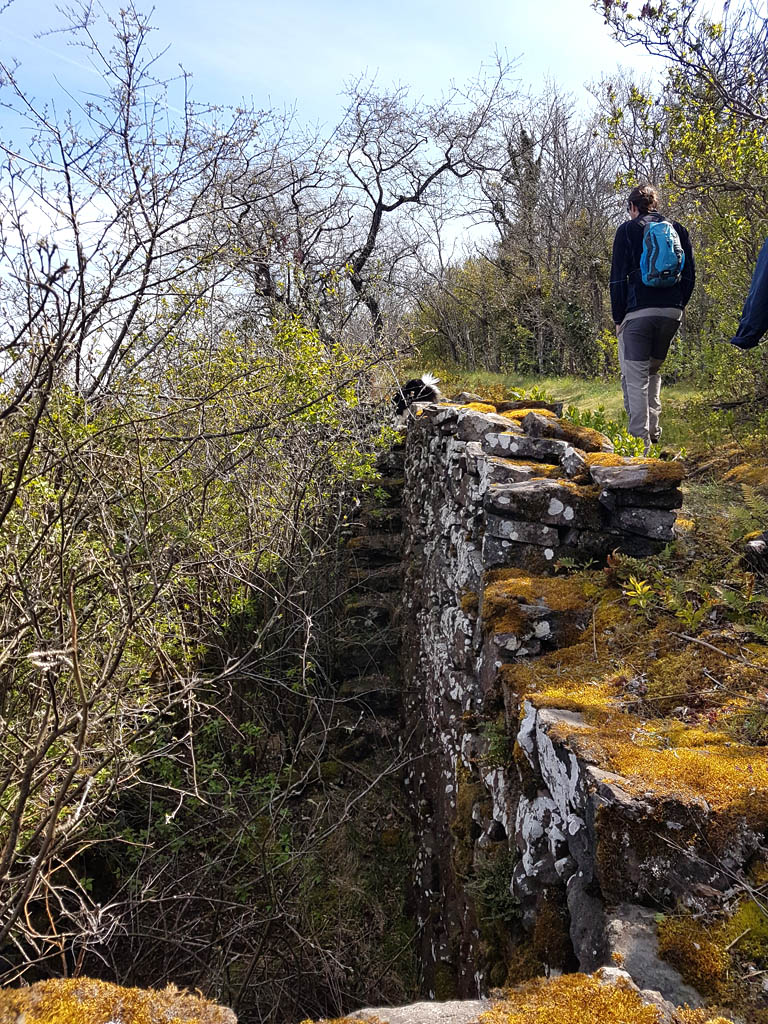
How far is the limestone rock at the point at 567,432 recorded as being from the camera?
14.2 feet

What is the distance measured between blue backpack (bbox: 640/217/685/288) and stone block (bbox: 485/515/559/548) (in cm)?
246

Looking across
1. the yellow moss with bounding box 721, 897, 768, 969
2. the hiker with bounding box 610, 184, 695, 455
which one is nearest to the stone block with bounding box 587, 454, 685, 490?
the hiker with bounding box 610, 184, 695, 455

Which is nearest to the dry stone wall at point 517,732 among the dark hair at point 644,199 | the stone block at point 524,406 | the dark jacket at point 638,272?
the stone block at point 524,406

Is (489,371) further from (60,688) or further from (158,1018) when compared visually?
(158,1018)

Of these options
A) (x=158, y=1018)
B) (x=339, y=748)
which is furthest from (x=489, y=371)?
(x=158, y=1018)

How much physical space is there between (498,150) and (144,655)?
1429 cm

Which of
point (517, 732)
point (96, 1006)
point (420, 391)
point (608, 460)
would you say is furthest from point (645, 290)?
point (96, 1006)

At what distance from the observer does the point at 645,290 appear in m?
4.89

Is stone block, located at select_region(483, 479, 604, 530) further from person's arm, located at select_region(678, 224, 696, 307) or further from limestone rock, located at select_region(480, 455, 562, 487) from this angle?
person's arm, located at select_region(678, 224, 696, 307)

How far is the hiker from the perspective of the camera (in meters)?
4.69

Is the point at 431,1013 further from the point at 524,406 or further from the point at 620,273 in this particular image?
the point at 620,273

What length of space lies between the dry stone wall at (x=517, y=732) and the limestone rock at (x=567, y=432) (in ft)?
0.04

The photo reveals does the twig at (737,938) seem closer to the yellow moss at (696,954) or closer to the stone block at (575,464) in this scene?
the yellow moss at (696,954)

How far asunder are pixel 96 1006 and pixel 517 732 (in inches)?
72.8
